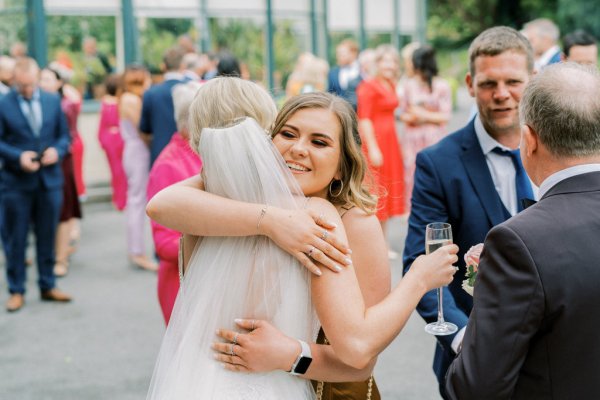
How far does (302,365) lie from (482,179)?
3.41ft

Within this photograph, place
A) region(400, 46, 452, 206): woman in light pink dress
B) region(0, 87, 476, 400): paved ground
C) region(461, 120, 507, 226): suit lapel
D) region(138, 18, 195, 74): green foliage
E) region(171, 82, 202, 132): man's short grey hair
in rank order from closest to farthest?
1. region(461, 120, 507, 226): suit lapel
2. region(171, 82, 202, 132): man's short grey hair
3. region(0, 87, 476, 400): paved ground
4. region(400, 46, 452, 206): woman in light pink dress
5. region(138, 18, 195, 74): green foliage

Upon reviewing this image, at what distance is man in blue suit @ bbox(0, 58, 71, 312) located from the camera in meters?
→ 6.76

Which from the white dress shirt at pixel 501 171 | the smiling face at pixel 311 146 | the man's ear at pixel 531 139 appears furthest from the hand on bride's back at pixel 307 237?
the white dress shirt at pixel 501 171

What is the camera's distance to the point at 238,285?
2.17m

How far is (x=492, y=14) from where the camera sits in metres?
48.2

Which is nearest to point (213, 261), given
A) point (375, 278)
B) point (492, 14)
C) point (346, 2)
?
point (375, 278)

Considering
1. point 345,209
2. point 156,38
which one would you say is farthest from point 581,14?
point 345,209

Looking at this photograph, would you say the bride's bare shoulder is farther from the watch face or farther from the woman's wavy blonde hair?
the watch face

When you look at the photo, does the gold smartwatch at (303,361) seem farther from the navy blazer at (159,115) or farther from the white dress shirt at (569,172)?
the navy blazer at (159,115)

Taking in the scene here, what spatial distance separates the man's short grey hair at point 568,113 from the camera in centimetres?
183

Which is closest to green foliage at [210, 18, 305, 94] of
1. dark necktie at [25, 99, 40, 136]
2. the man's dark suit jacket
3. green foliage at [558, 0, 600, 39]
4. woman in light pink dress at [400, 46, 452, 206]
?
woman in light pink dress at [400, 46, 452, 206]

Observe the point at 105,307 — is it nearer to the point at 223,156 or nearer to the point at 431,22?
the point at 223,156

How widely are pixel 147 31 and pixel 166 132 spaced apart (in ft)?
22.3

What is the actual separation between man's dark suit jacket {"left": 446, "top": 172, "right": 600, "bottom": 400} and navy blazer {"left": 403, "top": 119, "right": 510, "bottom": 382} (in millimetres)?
850
